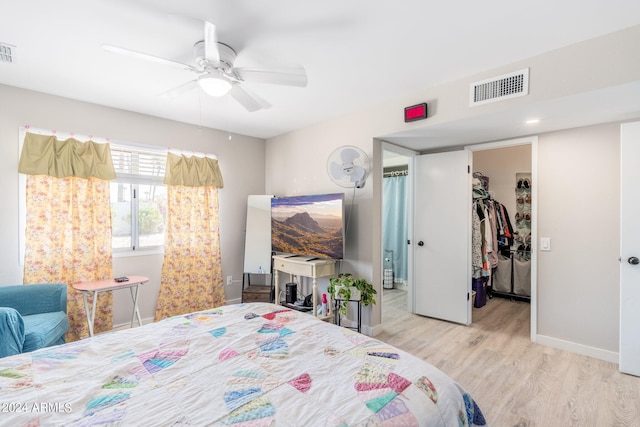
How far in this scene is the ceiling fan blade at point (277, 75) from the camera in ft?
6.11

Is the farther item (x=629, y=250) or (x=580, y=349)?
(x=580, y=349)

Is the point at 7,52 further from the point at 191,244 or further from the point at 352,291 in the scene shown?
the point at 352,291

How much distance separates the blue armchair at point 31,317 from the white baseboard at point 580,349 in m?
4.31

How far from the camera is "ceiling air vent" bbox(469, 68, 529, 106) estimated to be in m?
2.21

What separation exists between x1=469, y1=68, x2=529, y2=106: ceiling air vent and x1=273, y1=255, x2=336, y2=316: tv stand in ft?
6.90

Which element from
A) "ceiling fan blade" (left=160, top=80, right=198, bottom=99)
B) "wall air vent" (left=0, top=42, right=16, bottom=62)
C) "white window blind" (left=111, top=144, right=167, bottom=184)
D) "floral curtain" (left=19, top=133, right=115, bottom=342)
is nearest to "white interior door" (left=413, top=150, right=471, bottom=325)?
"ceiling fan blade" (left=160, top=80, right=198, bottom=99)

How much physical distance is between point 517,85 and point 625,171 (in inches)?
45.4

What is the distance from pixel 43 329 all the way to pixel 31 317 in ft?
1.01

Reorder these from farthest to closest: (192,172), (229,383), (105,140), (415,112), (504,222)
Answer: (504,222)
(192,172)
(105,140)
(415,112)
(229,383)

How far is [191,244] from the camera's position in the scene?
12.4 feet

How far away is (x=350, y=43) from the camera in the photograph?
2.04 meters

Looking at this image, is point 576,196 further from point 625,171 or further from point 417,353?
point 417,353

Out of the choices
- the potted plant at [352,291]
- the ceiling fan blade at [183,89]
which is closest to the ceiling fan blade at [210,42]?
the ceiling fan blade at [183,89]

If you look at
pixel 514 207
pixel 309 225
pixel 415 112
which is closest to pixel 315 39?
pixel 415 112
